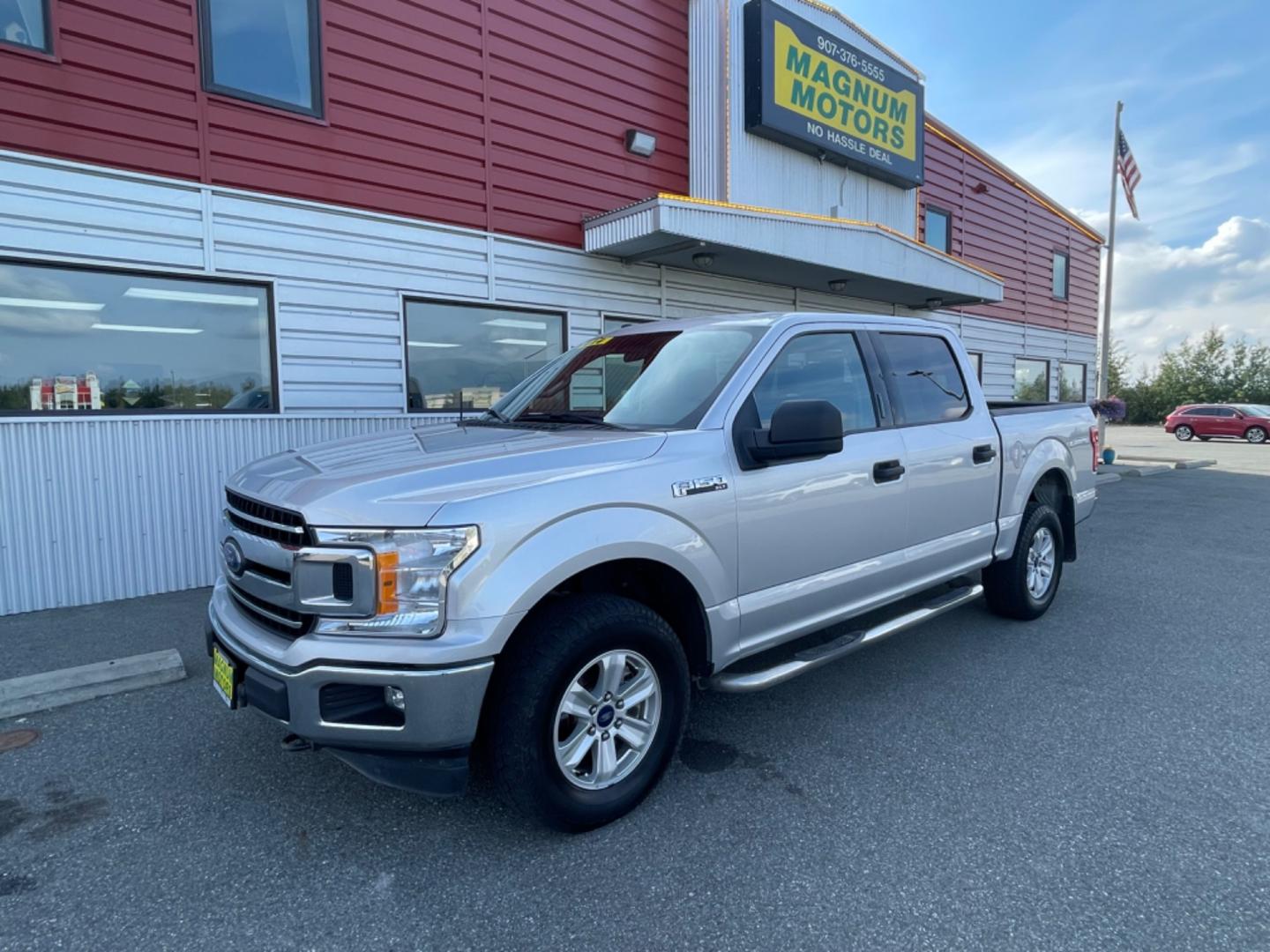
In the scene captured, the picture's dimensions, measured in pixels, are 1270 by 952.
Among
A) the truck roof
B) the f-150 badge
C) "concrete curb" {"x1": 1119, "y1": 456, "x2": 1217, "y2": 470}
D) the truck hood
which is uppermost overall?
the truck roof

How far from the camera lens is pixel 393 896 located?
2.33 meters

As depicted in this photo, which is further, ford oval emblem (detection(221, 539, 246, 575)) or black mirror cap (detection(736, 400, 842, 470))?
black mirror cap (detection(736, 400, 842, 470))

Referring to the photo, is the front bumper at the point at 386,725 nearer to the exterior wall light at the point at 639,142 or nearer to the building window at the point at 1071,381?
the exterior wall light at the point at 639,142

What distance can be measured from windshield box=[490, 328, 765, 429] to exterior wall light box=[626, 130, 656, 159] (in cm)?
527

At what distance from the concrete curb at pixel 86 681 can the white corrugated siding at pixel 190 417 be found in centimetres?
180

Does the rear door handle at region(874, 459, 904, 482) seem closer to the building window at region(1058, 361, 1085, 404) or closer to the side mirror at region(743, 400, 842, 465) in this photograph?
the side mirror at region(743, 400, 842, 465)

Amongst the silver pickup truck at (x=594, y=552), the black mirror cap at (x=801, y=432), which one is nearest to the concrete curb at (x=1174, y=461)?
the silver pickup truck at (x=594, y=552)

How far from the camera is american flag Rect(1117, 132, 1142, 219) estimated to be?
1688 centimetres

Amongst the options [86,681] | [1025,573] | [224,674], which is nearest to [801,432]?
[224,674]

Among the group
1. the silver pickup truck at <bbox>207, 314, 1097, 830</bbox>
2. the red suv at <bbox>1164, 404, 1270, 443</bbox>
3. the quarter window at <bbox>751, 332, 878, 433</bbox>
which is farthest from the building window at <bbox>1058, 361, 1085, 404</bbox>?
the quarter window at <bbox>751, 332, 878, 433</bbox>

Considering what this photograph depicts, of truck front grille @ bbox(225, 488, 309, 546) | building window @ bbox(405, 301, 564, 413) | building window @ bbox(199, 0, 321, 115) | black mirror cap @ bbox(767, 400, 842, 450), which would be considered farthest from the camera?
building window @ bbox(405, 301, 564, 413)

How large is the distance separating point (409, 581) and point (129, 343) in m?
4.95

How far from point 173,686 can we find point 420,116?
5497 mm

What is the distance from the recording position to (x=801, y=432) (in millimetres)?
2834
